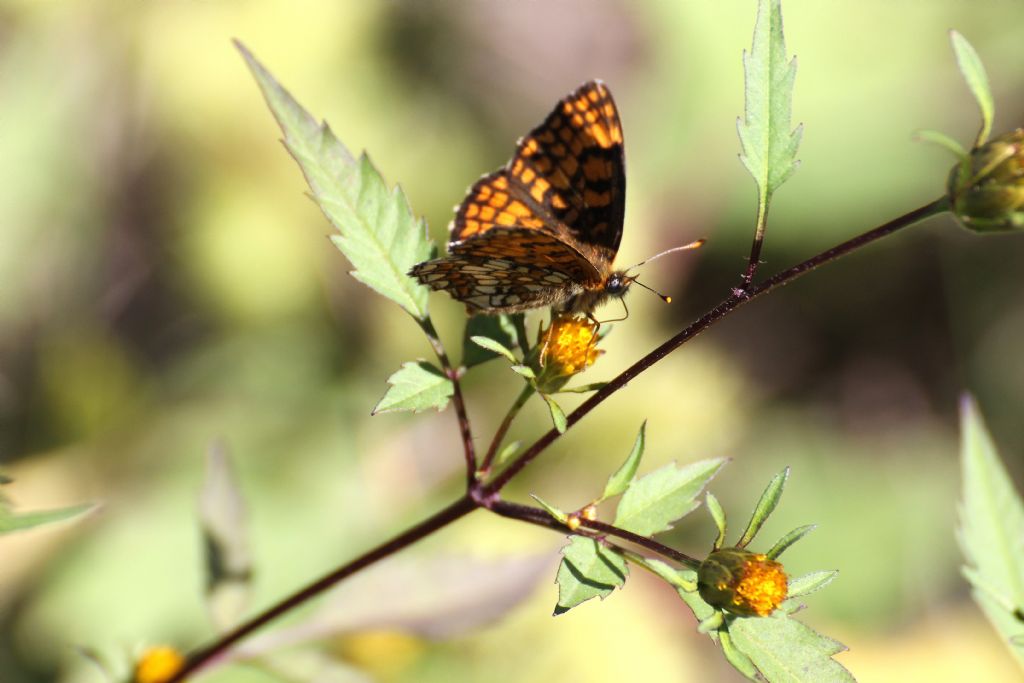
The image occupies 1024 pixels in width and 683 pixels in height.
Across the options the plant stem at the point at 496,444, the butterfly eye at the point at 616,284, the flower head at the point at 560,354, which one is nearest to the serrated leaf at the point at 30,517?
the plant stem at the point at 496,444

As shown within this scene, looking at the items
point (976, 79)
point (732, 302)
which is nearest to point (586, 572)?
point (732, 302)

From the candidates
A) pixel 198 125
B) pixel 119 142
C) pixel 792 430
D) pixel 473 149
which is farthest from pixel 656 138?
pixel 119 142

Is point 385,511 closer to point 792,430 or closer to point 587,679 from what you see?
point 587,679

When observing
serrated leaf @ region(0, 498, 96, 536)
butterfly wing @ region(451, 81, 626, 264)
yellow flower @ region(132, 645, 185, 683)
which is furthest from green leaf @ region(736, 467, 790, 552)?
yellow flower @ region(132, 645, 185, 683)

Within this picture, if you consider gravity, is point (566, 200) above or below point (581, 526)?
above

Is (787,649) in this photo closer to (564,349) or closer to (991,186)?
(564,349)

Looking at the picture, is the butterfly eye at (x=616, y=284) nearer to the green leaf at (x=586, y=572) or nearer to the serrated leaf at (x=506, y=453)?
the serrated leaf at (x=506, y=453)

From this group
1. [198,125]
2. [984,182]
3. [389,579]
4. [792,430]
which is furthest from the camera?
[792,430]
